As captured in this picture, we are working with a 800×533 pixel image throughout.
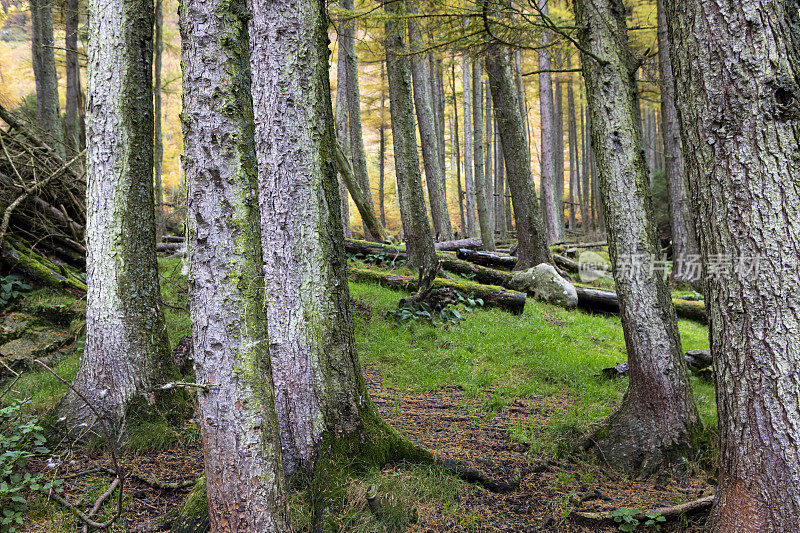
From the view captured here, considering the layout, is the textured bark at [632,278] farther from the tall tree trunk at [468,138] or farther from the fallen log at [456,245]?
the tall tree trunk at [468,138]

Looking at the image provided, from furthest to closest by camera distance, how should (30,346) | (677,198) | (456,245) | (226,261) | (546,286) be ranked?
1. (456,245)
2. (677,198)
3. (546,286)
4. (30,346)
5. (226,261)

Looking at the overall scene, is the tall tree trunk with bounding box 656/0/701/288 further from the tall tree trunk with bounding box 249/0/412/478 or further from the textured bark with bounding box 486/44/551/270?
the tall tree trunk with bounding box 249/0/412/478

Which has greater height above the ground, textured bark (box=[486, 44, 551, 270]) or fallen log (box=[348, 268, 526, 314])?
textured bark (box=[486, 44, 551, 270])

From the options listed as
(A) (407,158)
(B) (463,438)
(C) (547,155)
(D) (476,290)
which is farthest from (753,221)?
(C) (547,155)

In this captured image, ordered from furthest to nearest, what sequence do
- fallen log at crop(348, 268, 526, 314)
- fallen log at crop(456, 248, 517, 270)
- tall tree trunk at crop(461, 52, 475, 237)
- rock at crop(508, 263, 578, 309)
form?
tall tree trunk at crop(461, 52, 475, 237)
fallen log at crop(456, 248, 517, 270)
rock at crop(508, 263, 578, 309)
fallen log at crop(348, 268, 526, 314)

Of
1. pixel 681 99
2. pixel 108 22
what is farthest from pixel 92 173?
pixel 681 99

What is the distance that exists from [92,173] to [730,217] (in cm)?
490

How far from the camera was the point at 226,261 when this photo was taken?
2.14m

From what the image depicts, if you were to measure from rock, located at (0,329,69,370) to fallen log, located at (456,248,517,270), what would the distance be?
873 cm

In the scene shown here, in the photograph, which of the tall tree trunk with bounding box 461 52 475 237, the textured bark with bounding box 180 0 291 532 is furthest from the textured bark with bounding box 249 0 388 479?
the tall tree trunk with bounding box 461 52 475 237

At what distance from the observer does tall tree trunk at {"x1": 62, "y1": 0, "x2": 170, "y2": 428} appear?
412 cm

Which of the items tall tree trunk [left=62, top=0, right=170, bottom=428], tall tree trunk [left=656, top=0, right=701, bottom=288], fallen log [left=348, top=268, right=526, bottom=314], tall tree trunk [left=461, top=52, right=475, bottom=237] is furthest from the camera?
tall tree trunk [left=461, top=52, right=475, bottom=237]

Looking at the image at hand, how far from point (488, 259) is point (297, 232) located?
9310 mm

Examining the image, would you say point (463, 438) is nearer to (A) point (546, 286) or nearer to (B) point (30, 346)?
(B) point (30, 346)
